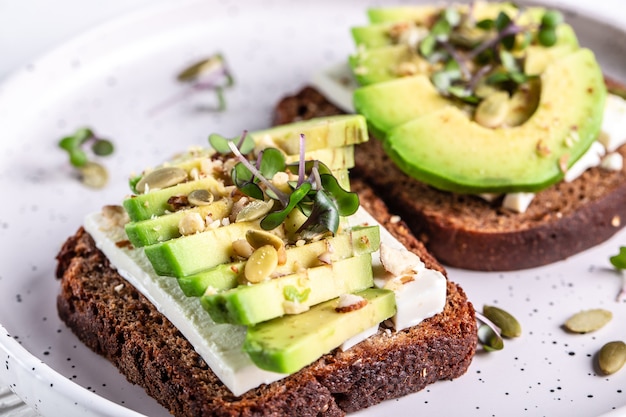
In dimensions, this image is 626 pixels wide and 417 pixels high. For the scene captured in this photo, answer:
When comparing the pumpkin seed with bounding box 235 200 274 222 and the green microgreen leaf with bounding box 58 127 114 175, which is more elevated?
the pumpkin seed with bounding box 235 200 274 222

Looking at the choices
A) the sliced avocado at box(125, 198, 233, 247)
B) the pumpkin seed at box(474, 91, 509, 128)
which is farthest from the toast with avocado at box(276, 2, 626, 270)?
the sliced avocado at box(125, 198, 233, 247)

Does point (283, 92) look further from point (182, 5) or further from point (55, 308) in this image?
point (55, 308)

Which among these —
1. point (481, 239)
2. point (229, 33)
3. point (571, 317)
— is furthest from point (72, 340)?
point (229, 33)

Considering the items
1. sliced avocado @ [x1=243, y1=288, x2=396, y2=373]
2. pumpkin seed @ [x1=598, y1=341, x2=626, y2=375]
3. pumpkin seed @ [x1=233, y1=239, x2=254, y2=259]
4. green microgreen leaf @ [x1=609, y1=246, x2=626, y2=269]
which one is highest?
pumpkin seed @ [x1=233, y1=239, x2=254, y2=259]

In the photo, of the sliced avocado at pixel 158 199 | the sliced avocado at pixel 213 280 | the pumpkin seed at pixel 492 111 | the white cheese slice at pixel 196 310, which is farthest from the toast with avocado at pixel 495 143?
the sliced avocado at pixel 213 280

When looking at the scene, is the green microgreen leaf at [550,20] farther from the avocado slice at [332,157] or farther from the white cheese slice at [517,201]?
the avocado slice at [332,157]

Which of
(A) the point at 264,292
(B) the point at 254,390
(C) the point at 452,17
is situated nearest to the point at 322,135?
(A) the point at 264,292

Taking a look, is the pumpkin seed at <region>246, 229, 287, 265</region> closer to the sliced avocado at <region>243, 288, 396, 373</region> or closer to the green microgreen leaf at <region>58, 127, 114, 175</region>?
the sliced avocado at <region>243, 288, 396, 373</region>
